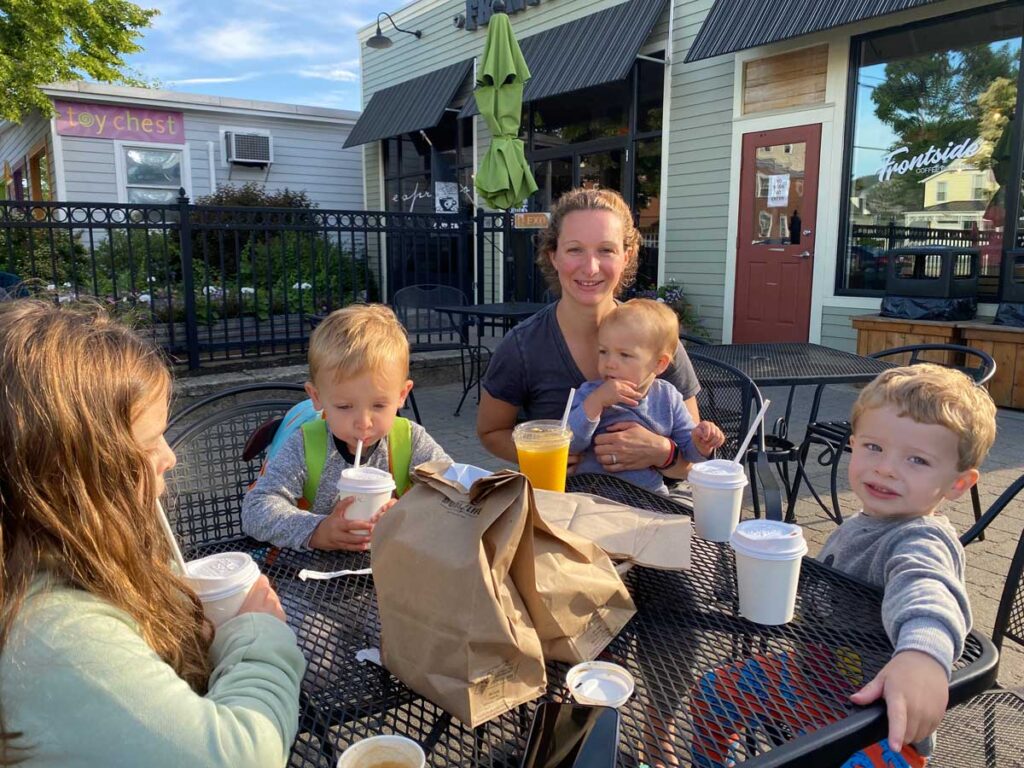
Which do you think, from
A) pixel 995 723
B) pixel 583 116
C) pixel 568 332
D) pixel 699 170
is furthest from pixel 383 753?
pixel 583 116

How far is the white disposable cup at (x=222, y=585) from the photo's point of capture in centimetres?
108

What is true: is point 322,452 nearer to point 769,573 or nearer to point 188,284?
point 769,573

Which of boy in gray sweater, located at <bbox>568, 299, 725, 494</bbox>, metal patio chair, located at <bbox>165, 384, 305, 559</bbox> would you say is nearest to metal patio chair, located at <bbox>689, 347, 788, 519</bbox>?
boy in gray sweater, located at <bbox>568, 299, 725, 494</bbox>

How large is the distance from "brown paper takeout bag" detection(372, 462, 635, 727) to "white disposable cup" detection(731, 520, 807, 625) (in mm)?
265

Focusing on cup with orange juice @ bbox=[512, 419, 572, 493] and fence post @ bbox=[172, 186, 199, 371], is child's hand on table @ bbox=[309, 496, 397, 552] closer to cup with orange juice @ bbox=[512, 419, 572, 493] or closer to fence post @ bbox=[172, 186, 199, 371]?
cup with orange juice @ bbox=[512, 419, 572, 493]

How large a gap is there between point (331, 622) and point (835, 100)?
25.4 ft

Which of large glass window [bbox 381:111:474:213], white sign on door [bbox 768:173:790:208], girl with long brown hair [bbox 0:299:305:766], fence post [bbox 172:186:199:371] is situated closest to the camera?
girl with long brown hair [bbox 0:299:305:766]

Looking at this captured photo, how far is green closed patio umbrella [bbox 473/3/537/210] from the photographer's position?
688 cm

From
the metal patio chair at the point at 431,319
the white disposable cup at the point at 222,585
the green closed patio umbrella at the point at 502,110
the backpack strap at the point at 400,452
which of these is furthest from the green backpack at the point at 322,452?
the green closed patio umbrella at the point at 502,110

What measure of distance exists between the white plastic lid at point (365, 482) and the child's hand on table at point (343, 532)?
0.03 m

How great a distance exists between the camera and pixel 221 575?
1106 mm

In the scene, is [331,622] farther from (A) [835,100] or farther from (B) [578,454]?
(A) [835,100]

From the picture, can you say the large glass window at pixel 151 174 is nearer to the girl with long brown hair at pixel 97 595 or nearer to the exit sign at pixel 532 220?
the exit sign at pixel 532 220

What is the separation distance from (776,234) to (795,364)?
509 centimetres
